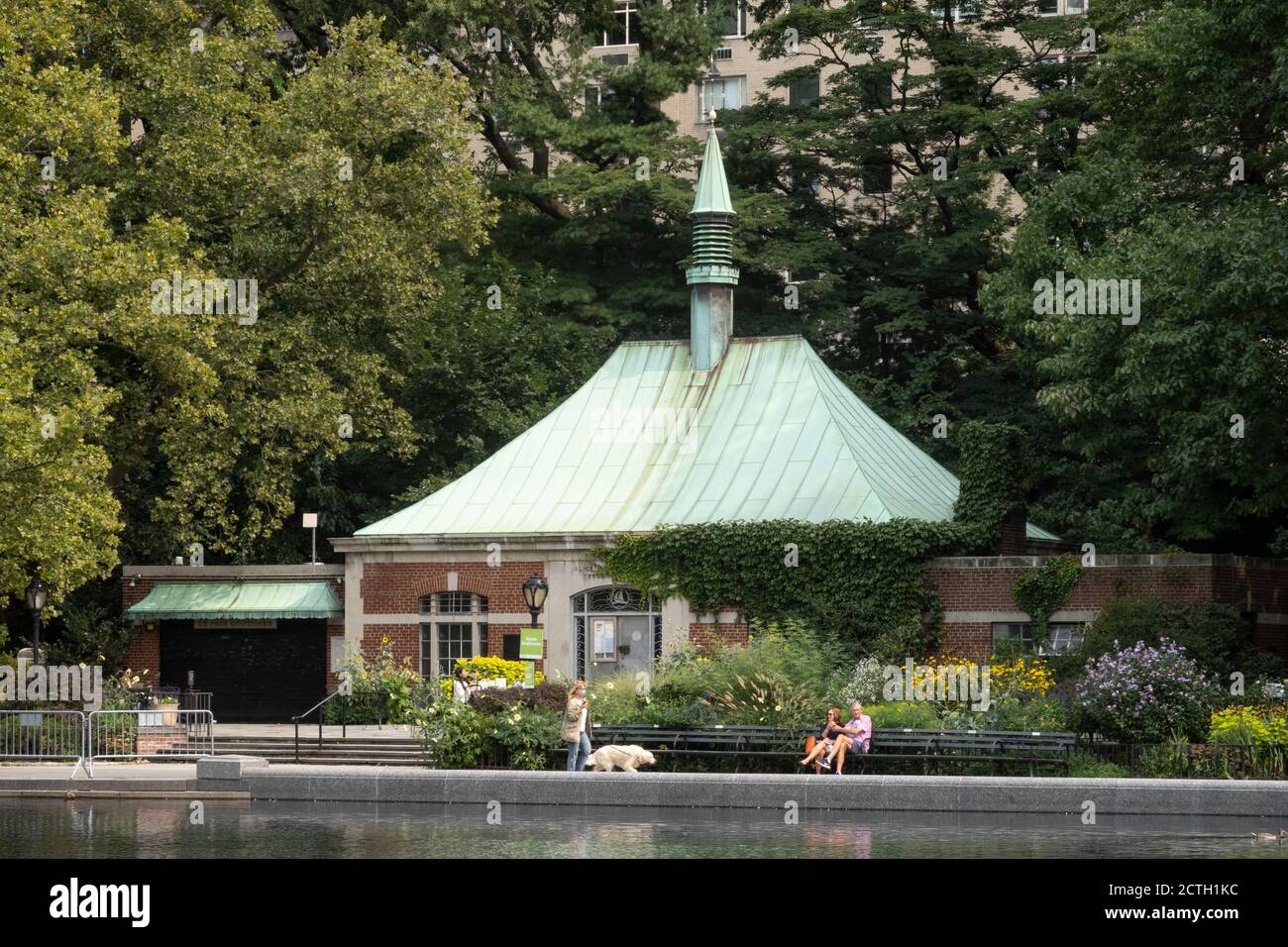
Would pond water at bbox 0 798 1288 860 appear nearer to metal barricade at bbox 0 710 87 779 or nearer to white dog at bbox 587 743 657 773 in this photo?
white dog at bbox 587 743 657 773

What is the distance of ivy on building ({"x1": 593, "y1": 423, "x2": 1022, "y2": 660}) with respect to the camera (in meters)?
33.5

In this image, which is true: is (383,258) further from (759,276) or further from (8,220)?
(759,276)

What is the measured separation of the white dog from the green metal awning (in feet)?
47.4

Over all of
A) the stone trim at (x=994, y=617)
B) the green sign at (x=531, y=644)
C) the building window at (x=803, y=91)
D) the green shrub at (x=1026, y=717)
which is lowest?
the green shrub at (x=1026, y=717)

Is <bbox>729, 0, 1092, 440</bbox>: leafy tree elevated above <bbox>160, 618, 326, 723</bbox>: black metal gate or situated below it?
above

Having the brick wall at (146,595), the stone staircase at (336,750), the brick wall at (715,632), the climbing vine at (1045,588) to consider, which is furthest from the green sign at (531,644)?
the climbing vine at (1045,588)

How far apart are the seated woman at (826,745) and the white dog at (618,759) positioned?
209 cm

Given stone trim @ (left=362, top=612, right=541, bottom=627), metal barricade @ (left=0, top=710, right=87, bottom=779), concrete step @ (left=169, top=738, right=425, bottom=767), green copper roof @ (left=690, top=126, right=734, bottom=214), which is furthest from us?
green copper roof @ (left=690, top=126, right=734, bottom=214)

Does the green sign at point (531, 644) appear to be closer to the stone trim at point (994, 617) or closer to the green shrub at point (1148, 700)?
the stone trim at point (994, 617)

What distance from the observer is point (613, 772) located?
23.6 m

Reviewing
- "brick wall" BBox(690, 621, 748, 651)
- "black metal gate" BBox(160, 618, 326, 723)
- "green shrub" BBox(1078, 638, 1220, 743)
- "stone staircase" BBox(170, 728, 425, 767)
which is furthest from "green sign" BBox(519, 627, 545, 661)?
"green shrub" BBox(1078, 638, 1220, 743)

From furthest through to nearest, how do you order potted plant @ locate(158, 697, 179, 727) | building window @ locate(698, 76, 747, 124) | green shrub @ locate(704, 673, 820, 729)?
1. building window @ locate(698, 76, 747, 124)
2. potted plant @ locate(158, 697, 179, 727)
3. green shrub @ locate(704, 673, 820, 729)

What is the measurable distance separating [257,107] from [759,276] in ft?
43.6

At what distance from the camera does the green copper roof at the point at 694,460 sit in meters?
35.7
